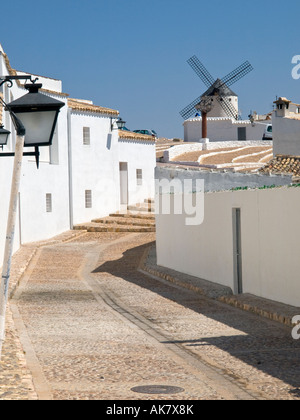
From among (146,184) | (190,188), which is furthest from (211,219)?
(146,184)

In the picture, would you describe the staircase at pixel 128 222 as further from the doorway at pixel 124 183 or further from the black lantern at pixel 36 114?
the black lantern at pixel 36 114

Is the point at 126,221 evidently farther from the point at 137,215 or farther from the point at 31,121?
the point at 31,121

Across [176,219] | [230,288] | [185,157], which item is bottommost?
[230,288]

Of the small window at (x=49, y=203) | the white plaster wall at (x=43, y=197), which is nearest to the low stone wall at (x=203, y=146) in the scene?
the white plaster wall at (x=43, y=197)

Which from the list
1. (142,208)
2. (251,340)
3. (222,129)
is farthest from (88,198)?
(222,129)

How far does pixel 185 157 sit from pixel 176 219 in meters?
33.5

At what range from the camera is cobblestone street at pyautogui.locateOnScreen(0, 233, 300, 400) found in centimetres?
717

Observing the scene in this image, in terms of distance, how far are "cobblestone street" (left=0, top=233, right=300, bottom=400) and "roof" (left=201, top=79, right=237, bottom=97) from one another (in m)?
61.0

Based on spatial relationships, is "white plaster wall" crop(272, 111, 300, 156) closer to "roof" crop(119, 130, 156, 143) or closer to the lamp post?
"roof" crop(119, 130, 156, 143)

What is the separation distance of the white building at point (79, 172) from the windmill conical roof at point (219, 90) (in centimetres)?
3891

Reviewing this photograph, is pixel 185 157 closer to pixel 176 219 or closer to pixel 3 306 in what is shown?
pixel 176 219

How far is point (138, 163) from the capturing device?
37594mm

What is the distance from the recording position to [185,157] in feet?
172

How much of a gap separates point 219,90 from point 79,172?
45835 millimetres
